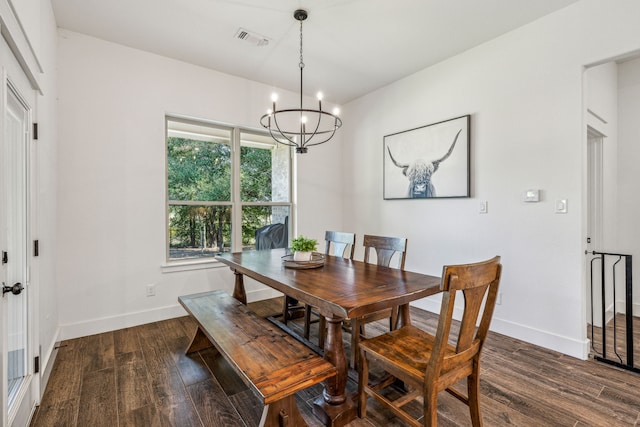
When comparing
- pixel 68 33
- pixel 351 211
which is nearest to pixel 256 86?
pixel 68 33

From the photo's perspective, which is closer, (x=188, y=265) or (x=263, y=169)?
(x=188, y=265)

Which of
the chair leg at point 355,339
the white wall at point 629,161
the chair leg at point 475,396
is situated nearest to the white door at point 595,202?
the white wall at point 629,161

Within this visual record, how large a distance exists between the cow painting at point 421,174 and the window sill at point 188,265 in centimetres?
263

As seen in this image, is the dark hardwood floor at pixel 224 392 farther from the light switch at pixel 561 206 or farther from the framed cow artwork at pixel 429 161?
the framed cow artwork at pixel 429 161

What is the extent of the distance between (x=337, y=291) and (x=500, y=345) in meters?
1.98

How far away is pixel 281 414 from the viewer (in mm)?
1526

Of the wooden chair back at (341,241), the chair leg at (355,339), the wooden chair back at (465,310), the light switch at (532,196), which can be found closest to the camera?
the wooden chair back at (465,310)

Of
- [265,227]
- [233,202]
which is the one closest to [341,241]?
[265,227]

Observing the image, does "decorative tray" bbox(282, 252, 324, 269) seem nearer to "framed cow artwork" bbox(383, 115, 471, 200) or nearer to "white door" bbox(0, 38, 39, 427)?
"white door" bbox(0, 38, 39, 427)

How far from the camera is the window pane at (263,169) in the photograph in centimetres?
411

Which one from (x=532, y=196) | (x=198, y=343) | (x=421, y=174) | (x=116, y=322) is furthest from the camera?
(x=421, y=174)

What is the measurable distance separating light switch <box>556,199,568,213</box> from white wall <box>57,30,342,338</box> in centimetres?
368

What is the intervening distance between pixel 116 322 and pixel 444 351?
324 cm

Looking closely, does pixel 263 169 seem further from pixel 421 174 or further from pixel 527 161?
pixel 527 161
